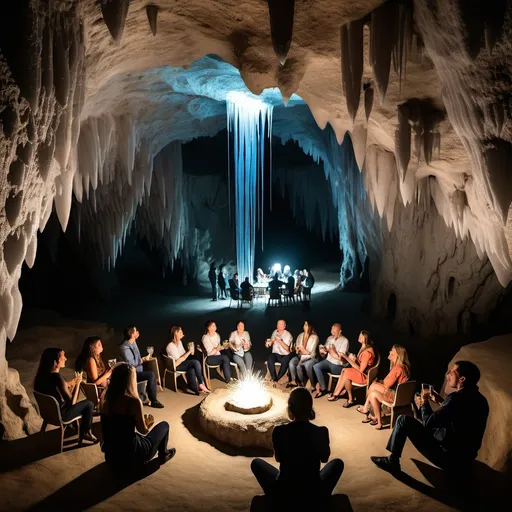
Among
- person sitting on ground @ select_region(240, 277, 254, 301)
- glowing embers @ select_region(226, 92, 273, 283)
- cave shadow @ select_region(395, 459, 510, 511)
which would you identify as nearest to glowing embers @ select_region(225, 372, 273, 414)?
cave shadow @ select_region(395, 459, 510, 511)

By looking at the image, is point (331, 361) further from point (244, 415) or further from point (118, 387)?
point (118, 387)

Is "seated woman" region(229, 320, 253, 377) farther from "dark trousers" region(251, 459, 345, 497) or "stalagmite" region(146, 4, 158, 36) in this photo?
"stalagmite" region(146, 4, 158, 36)

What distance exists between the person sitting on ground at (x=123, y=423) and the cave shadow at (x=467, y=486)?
206cm

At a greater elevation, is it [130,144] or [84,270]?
[130,144]

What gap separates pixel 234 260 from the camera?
15.8 m

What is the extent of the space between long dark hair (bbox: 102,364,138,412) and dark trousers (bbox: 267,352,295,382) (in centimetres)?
288

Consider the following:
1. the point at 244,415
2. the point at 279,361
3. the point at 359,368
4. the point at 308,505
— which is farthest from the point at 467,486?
the point at 279,361

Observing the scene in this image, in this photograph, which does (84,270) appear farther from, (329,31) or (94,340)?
(329,31)

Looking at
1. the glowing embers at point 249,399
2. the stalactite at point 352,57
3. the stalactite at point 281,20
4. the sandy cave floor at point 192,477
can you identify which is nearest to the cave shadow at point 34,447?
the sandy cave floor at point 192,477

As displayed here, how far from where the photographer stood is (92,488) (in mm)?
3242

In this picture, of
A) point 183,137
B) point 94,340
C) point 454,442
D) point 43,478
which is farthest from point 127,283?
point 454,442

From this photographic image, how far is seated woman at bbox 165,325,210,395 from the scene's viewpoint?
5559 mm

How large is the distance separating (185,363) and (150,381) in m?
0.69

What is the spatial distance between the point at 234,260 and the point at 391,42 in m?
12.5
